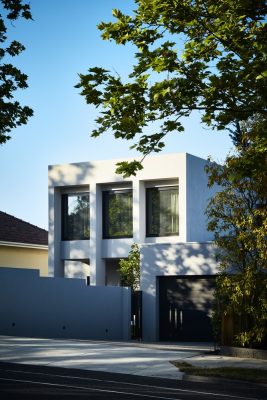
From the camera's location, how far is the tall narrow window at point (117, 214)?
106ft

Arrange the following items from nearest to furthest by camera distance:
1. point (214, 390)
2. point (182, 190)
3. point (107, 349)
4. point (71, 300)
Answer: point (214, 390), point (107, 349), point (71, 300), point (182, 190)

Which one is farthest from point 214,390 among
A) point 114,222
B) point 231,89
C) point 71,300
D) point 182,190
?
point 114,222

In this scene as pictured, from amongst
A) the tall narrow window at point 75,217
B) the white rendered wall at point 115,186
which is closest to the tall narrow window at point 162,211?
the white rendered wall at point 115,186

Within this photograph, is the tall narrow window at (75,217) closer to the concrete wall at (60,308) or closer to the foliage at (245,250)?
the concrete wall at (60,308)

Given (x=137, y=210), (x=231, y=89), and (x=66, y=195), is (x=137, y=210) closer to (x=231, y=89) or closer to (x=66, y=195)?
(x=66, y=195)

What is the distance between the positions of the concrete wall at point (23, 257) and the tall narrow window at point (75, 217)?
5059 millimetres

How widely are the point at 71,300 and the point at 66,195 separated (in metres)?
8.48

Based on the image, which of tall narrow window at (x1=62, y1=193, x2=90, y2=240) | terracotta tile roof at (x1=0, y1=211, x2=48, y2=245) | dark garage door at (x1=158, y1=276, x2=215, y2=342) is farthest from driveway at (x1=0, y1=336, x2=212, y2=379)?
terracotta tile roof at (x1=0, y1=211, x2=48, y2=245)

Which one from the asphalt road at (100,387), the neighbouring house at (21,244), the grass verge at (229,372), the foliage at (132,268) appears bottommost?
the grass verge at (229,372)

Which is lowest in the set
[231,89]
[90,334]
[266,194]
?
[90,334]

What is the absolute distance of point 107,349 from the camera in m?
19.5

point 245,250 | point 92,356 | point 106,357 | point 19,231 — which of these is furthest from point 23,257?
point 106,357

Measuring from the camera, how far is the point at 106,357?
58.3ft

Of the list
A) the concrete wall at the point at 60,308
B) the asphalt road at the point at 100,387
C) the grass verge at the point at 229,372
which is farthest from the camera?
the concrete wall at the point at 60,308
